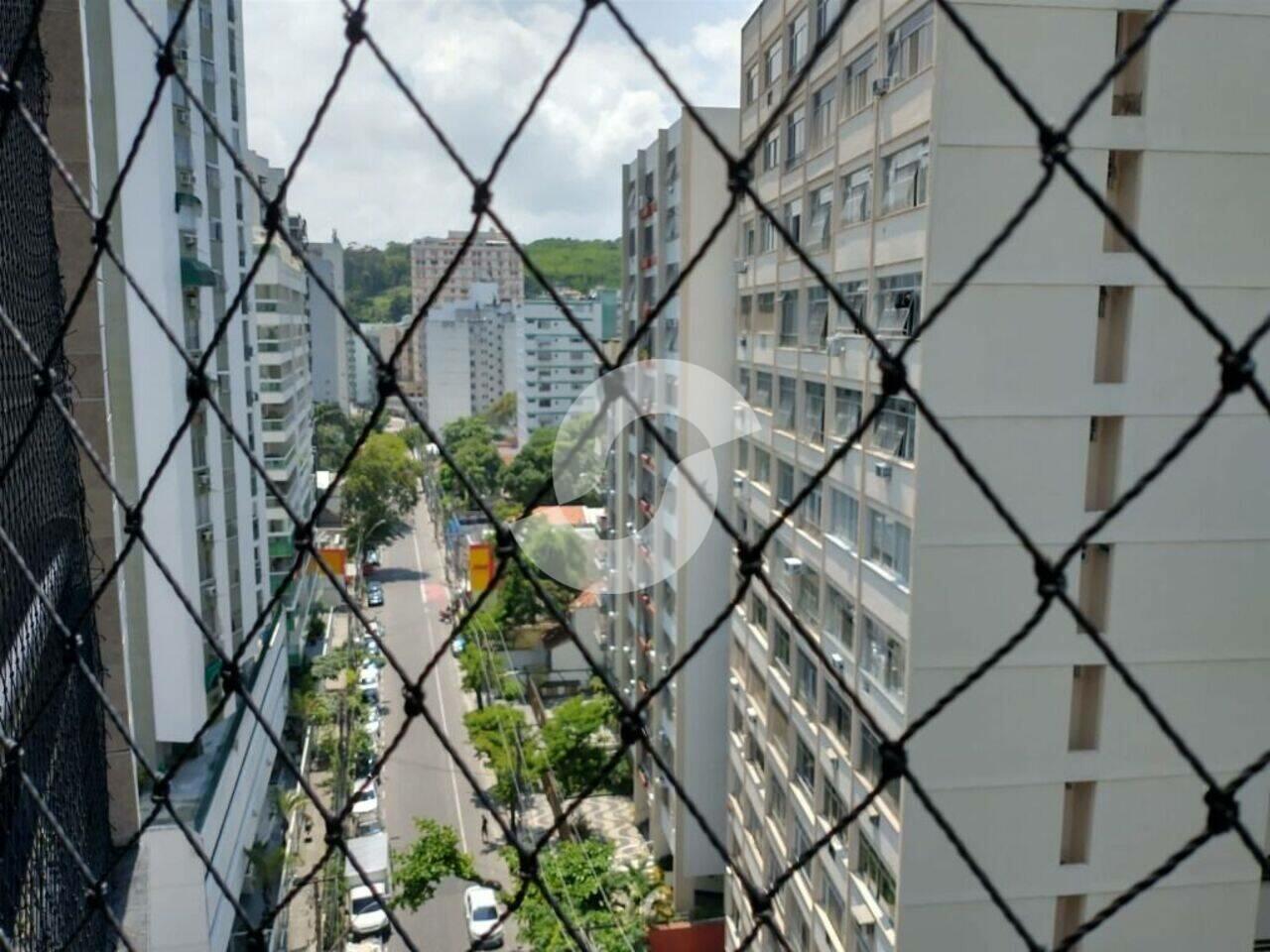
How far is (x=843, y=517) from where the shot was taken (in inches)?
122

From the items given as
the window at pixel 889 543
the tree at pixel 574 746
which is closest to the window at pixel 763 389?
the window at pixel 889 543

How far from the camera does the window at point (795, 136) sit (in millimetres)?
3348

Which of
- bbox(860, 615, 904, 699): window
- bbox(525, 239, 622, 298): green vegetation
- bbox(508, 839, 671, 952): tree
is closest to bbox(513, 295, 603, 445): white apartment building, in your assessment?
bbox(525, 239, 622, 298): green vegetation

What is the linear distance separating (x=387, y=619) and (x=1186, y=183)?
945 centimetres

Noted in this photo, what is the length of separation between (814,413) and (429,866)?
3076 millimetres

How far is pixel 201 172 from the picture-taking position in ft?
13.6

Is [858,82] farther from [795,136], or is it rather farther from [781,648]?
[781,648]

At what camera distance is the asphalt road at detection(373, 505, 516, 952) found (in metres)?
5.88

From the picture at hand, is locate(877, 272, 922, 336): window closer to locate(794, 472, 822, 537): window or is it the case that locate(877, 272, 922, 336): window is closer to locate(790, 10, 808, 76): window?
locate(794, 472, 822, 537): window

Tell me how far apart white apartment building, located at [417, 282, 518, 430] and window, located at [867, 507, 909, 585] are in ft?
48.5

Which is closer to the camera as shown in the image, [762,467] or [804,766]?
[804,766]

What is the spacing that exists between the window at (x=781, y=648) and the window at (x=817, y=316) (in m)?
1.06

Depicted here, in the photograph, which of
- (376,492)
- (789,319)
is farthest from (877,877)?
(376,492)

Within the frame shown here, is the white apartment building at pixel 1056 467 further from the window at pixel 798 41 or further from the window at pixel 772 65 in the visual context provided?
the window at pixel 772 65
